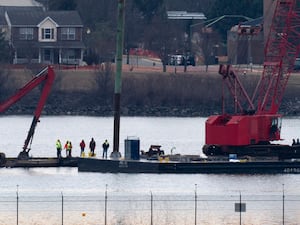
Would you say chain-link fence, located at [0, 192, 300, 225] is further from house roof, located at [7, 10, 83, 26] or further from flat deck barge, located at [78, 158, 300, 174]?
house roof, located at [7, 10, 83, 26]

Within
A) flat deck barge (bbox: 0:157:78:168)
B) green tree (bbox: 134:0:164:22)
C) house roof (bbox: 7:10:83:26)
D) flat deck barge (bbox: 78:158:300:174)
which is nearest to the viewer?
flat deck barge (bbox: 78:158:300:174)

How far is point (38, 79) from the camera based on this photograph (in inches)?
3750

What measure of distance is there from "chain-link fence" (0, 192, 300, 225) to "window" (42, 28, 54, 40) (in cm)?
9927

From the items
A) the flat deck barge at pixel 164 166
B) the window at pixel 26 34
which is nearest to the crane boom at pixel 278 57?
the flat deck barge at pixel 164 166

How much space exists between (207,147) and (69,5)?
88178 millimetres

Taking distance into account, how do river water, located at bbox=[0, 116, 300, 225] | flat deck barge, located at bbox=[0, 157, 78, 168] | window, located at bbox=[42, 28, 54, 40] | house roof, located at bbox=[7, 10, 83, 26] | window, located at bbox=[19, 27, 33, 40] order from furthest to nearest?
1. window, located at bbox=[19, 27, 33, 40]
2. window, located at bbox=[42, 28, 54, 40]
3. house roof, located at bbox=[7, 10, 83, 26]
4. flat deck barge, located at bbox=[0, 157, 78, 168]
5. river water, located at bbox=[0, 116, 300, 225]

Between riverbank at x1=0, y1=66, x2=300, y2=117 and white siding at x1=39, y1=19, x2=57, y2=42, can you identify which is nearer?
riverbank at x1=0, y1=66, x2=300, y2=117

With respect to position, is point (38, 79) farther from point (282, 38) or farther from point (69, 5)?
point (69, 5)

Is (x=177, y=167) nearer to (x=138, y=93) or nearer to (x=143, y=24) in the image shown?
(x=138, y=93)

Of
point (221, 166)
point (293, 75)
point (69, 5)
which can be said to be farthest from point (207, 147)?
point (69, 5)

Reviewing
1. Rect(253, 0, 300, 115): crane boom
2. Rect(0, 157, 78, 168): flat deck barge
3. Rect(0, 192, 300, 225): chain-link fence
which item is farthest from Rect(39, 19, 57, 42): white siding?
Rect(0, 192, 300, 225): chain-link fence

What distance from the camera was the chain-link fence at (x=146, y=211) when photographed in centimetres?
6338

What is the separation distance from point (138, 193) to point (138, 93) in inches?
3219

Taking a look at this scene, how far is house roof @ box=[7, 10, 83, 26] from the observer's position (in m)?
171
